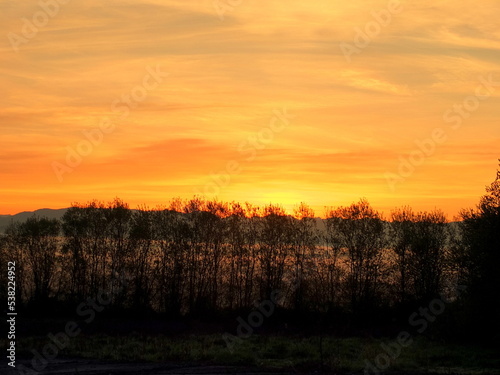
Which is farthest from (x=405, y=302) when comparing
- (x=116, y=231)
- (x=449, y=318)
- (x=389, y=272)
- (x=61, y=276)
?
(x=61, y=276)

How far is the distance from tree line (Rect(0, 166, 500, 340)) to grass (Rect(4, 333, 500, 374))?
11.6 m

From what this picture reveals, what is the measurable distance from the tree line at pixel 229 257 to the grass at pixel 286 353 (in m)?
11.6

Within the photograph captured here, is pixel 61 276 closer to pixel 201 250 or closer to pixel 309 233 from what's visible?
pixel 201 250

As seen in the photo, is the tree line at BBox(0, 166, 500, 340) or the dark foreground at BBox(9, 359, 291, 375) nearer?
the dark foreground at BBox(9, 359, 291, 375)

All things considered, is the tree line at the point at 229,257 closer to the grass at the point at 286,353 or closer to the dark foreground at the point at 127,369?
the grass at the point at 286,353

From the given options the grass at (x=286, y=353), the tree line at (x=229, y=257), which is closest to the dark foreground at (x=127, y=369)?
the grass at (x=286, y=353)

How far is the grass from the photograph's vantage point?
31266 millimetres

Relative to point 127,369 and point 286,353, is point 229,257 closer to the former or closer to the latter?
Result: point 286,353

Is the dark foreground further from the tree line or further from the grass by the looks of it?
the tree line

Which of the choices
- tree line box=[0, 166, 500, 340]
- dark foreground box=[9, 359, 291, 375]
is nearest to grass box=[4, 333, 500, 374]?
dark foreground box=[9, 359, 291, 375]

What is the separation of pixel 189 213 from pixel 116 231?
694cm

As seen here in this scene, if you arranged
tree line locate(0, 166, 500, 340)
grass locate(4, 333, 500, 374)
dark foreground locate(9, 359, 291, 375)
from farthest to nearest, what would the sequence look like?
tree line locate(0, 166, 500, 340)
grass locate(4, 333, 500, 374)
dark foreground locate(9, 359, 291, 375)

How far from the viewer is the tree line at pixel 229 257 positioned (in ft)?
176

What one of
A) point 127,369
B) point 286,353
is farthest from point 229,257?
point 127,369
